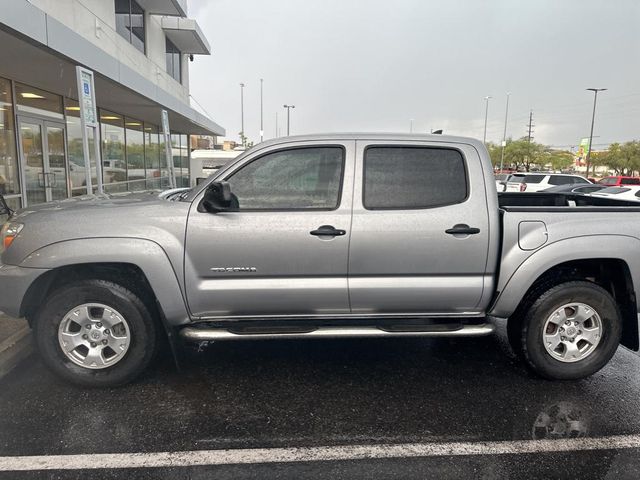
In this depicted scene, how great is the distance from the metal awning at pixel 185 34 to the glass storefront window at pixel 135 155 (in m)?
4.59

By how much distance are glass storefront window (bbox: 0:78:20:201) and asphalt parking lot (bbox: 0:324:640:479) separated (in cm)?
696

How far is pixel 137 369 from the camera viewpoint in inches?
145

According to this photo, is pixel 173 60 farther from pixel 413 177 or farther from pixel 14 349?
pixel 413 177

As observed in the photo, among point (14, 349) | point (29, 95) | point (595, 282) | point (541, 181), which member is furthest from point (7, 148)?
point (541, 181)

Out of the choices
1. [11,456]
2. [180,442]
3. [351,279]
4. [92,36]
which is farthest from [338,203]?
[92,36]

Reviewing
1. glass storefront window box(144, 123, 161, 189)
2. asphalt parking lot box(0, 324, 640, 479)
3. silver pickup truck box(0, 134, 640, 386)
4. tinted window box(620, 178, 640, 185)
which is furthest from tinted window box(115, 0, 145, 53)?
tinted window box(620, 178, 640, 185)

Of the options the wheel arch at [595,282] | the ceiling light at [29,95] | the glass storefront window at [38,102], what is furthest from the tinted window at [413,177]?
the ceiling light at [29,95]

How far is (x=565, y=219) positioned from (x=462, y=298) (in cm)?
100

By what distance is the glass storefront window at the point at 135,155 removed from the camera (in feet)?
55.2

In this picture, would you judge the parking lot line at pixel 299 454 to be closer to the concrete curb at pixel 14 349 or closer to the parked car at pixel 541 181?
the concrete curb at pixel 14 349

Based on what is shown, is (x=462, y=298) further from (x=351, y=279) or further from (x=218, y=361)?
(x=218, y=361)

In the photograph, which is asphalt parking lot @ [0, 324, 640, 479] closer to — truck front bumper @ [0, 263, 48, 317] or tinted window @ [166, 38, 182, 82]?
truck front bumper @ [0, 263, 48, 317]

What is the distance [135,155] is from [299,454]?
16872 millimetres

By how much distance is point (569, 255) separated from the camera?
12.1ft
